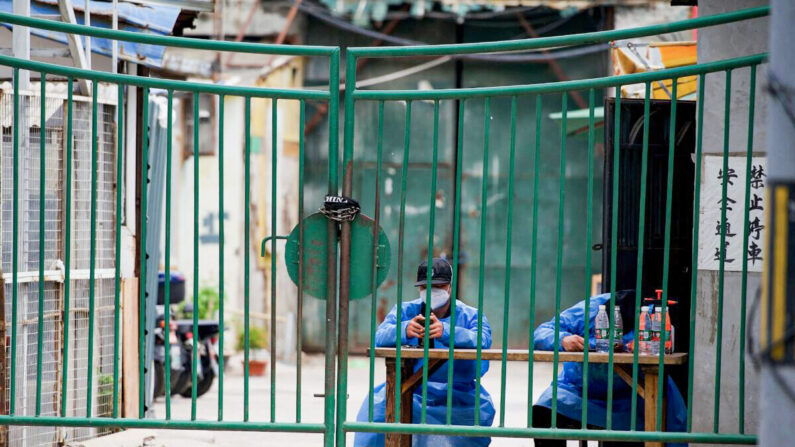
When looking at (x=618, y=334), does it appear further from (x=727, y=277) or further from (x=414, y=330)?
(x=414, y=330)

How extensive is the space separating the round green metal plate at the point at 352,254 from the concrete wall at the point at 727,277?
1.42m

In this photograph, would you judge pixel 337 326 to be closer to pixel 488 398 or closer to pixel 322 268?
pixel 322 268

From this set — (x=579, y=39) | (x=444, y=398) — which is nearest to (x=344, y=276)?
(x=579, y=39)

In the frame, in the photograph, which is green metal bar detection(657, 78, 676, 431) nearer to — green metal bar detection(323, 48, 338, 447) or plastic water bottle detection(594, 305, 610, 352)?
plastic water bottle detection(594, 305, 610, 352)

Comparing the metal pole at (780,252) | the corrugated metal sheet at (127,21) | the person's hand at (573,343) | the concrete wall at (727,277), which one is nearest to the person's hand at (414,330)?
the person's hand at (573,343)

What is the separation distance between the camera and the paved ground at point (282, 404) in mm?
6442

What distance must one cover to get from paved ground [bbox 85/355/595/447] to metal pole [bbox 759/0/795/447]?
4.00 m

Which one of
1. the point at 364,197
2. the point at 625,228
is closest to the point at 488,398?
the point at 625,228

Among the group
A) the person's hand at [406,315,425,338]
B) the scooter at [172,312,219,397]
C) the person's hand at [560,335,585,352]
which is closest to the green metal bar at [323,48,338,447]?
the person's hand at [406,315,425,338]

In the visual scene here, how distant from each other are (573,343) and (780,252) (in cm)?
239

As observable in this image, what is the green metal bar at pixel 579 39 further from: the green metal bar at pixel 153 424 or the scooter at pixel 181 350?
the scooter at pixel 181 350

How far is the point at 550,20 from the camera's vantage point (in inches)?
505

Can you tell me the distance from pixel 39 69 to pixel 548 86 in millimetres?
1974

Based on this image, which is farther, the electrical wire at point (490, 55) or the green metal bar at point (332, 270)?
the electrical wire at point (490, 55)
